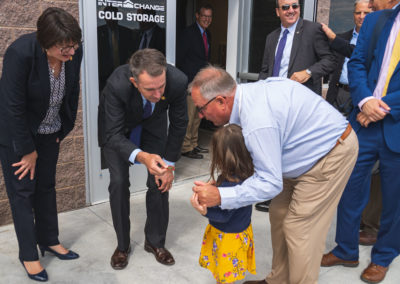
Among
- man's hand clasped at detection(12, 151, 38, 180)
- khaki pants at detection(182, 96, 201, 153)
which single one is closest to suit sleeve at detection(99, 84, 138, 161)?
man's hand clasped at detection(12, 151, 38, 180)

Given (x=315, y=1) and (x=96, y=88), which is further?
(x=315, y=1)

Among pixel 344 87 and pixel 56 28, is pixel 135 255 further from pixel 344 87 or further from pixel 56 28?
pixel 344 87

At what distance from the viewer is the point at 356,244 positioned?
2.83 meters

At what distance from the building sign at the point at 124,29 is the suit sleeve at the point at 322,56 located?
1515 mm

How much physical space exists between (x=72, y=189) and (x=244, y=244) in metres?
2.13

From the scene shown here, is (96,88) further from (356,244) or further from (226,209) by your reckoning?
(356,244)

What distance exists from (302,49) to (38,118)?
7.42 ft

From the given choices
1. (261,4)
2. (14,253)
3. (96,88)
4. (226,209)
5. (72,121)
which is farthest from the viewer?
(261,4)

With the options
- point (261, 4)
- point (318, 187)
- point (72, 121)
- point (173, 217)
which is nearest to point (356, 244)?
point (318, 187)

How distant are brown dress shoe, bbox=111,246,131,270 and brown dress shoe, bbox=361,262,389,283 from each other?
5.43 feet

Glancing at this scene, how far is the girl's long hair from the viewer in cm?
193

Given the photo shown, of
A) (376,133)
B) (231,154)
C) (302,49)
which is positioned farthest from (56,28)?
(302,49)

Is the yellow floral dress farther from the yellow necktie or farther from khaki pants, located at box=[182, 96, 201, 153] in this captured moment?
khaki pants, located at box=[182, 96, 201, 153]

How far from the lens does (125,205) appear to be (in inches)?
110
